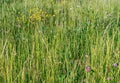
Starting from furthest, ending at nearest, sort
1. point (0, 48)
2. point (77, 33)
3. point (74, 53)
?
1. point (77, 33)
2. point (74, 53)
3. point (0, 48)

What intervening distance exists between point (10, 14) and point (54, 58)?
74.1 inches

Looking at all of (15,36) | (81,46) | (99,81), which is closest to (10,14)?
(15,36)

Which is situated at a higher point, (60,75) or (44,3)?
(44,3)

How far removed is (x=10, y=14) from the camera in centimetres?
360

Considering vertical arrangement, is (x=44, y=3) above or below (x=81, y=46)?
above

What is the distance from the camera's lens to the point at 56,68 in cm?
189

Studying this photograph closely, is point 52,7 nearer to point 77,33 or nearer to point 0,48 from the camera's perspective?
point 77,33

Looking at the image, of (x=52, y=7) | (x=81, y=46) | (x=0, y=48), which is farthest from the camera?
(x=52, y=7)

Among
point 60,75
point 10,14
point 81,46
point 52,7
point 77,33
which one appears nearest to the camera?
point 60,75

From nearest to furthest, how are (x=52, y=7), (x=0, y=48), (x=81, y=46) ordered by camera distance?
(x=0, y=48), (x=81, y=46), (x=52, y=7)

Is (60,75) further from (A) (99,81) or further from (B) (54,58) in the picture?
(A) (99,81)

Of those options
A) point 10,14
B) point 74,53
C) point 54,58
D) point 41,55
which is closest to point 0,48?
point 41,55

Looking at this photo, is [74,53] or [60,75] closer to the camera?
[60,75]

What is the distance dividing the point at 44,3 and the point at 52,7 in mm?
240
